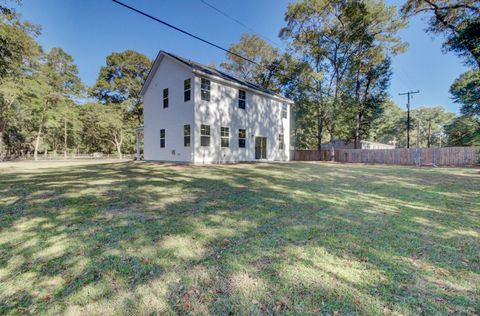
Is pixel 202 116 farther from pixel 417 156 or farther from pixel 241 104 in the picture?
pixel 417 156

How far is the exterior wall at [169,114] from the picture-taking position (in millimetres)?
13672

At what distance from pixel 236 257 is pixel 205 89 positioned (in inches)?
492

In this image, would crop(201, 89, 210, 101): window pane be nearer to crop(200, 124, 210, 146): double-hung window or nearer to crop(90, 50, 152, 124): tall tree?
crop(200, 124, 210, 146): double-hung window

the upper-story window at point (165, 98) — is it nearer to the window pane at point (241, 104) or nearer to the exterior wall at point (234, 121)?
the exterior wall at point (234, 121)

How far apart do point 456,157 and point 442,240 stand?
1968 centimetres

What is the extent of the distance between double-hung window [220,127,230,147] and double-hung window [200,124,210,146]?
1.11 metres

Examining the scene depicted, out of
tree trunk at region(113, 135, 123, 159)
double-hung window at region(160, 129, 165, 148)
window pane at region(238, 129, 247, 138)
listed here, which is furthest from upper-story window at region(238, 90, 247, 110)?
tree trunk at region(113, 135, 123, 159)

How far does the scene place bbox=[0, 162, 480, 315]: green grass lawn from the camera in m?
1.97

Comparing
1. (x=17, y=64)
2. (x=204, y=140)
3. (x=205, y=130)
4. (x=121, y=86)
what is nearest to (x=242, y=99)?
(x=205, y=130)

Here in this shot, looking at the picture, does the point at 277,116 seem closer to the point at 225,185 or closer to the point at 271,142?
the point at 271,142

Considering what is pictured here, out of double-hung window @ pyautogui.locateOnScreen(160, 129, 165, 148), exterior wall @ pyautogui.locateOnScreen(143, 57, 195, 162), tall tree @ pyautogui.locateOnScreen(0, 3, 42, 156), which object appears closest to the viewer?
exterior wall @ pyautogui.locateOnScreen(143, 57, 195, 162)

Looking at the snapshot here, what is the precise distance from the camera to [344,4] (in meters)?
20.1

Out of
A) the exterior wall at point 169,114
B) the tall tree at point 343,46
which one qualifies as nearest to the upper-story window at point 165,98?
the exterior wall at point 169,114

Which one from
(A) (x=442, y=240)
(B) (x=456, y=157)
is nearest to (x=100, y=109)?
(A) (x=442, y=240)
